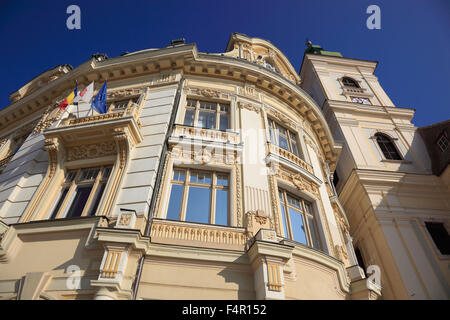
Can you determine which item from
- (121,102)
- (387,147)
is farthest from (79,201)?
(387,147)

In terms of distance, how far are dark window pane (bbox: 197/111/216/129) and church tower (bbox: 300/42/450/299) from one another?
1124cm

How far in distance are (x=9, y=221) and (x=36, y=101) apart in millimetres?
9070

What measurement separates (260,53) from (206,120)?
32.4 ft

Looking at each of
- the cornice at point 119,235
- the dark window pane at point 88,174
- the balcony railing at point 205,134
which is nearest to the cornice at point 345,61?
the balcony railing at point 205,134

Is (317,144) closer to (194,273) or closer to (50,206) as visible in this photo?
(194,273)

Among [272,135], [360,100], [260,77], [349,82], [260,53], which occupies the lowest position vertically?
[272,135]

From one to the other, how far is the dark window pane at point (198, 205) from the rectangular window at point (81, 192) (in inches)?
125

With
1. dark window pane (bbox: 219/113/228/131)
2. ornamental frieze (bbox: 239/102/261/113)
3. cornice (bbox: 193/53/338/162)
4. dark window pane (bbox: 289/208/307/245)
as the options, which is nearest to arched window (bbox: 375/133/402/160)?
cornice (bbox: 193/53/338/162)

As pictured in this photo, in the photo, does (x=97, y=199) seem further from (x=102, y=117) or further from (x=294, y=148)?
(x=294, y=148)

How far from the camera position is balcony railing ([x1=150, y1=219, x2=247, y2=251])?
784 centimetres

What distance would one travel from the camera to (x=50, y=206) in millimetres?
9352

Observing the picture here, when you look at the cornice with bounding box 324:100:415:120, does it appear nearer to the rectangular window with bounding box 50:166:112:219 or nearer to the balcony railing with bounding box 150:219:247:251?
the balcony railing with bounding box 150:219:247:251

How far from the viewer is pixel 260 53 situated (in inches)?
756

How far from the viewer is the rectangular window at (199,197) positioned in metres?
8.75
